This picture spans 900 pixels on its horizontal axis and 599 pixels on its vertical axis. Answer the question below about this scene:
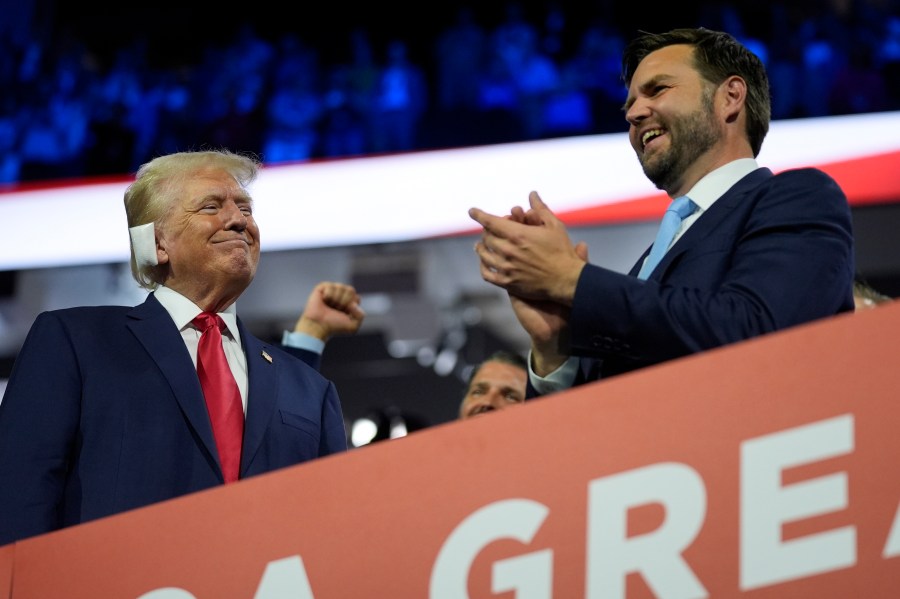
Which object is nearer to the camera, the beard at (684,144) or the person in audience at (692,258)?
the person in audience at (692,258)

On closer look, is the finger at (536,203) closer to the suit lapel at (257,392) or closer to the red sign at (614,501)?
the red sign at (614,501)


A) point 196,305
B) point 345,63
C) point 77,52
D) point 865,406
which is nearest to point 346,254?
point 345,63

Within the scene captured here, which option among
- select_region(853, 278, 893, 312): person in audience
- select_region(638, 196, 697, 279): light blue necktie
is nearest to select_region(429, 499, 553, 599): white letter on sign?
select_region(638, 196, 697, 279): light blue necktie

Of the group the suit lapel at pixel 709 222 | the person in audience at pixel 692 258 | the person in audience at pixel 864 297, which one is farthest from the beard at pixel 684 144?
the person in audience at pixel 864 297

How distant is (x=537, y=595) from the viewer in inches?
37.0

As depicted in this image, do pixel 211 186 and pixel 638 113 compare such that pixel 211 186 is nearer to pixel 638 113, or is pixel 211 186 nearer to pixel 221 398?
pixel 221 398

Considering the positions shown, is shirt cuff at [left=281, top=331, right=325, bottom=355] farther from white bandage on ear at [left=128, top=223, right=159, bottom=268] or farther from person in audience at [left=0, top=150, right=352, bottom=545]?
white bandage on ear at [left=128, top=223, right=159, bottom=268]

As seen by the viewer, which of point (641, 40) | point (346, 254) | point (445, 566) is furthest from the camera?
point (346, 254)

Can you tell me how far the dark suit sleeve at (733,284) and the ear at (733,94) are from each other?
205 mm

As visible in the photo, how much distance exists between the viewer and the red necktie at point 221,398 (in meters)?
1.54

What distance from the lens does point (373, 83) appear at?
6129 millimetres

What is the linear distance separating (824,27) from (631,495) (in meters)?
5.20

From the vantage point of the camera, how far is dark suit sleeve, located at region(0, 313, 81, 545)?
1430 mm

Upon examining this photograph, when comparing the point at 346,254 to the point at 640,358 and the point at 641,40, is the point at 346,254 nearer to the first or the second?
the point at 641,40
